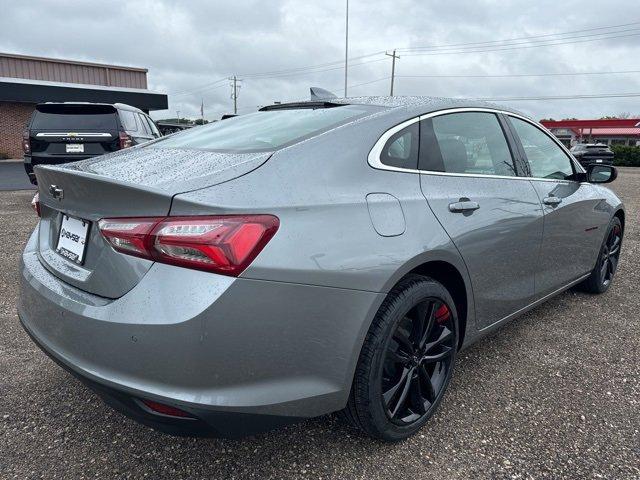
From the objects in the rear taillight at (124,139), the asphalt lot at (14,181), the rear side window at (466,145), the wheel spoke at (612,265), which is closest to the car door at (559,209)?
the rear side window at (466,145)

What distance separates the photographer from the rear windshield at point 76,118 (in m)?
7.55

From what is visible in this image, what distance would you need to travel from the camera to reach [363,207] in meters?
1.93

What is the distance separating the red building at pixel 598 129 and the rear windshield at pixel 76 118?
48418 millimetres

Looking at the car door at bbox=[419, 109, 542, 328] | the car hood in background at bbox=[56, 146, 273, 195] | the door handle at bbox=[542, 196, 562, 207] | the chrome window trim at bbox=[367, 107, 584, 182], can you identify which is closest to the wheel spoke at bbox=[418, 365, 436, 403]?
the car door at bbox=[419, 109, 542, 328]

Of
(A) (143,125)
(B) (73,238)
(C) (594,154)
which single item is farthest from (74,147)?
(C) (594,154)

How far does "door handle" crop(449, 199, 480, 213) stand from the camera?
2344mm

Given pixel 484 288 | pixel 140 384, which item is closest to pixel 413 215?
pixel 484 288

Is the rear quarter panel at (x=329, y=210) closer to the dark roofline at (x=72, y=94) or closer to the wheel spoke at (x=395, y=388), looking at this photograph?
the wheel spoke at (x=395, y=388)

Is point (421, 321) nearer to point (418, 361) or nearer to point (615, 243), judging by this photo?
point (418, 361)

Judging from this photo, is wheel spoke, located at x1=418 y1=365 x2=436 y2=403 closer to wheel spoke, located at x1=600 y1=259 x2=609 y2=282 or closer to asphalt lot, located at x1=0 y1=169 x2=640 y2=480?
asphalt lot, located at x1=0 y1=169 x2=640 y2=480

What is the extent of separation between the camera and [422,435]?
232 cm

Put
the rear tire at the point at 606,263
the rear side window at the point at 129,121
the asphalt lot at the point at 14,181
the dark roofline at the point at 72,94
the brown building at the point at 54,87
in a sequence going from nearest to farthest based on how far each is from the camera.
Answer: the rear tire at the point at 606,263 < the rear side window at the point at 129,121 < the asphalt lot at the point at 14,181 < the dark roofline at the point at 72,94 < the brown building at the point at 54,87

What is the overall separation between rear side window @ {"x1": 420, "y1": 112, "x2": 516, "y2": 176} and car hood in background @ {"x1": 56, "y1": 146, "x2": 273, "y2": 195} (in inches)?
35.8

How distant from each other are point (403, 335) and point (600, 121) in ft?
187
